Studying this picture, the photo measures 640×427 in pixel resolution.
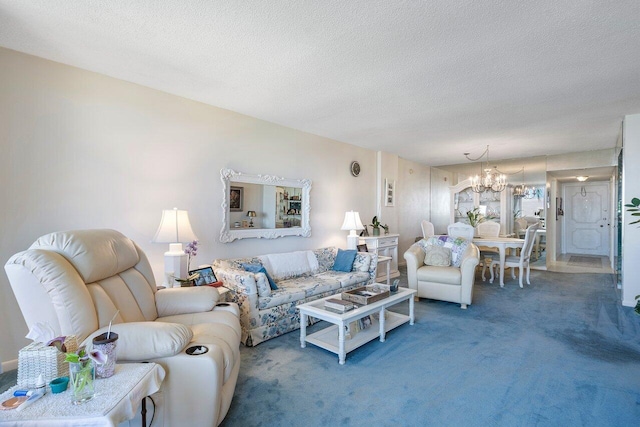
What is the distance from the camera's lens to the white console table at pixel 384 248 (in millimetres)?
5297

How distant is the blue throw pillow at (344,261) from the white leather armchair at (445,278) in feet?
2.42

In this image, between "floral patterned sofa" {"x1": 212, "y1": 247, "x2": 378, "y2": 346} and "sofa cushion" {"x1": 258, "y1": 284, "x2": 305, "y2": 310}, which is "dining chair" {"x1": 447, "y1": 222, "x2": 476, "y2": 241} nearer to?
"floral patterned sofa" {"x1": 212, "y1": 247, "x2": 378, "y2": 346}

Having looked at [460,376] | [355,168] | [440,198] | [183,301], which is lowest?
[460,376]

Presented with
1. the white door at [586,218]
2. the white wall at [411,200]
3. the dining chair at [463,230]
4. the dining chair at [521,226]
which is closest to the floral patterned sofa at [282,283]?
the dining chair at [463,230]

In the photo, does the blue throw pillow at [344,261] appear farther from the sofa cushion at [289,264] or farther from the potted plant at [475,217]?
the potted plant at [475,217]

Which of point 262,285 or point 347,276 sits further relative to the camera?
point 347,276

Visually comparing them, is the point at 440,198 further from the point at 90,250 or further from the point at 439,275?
the point at 90,250

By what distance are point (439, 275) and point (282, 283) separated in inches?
77.7

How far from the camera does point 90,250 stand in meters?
1.75

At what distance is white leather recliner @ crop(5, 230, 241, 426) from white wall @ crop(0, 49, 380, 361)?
102 cm

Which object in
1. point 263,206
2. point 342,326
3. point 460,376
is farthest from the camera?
point 263,206

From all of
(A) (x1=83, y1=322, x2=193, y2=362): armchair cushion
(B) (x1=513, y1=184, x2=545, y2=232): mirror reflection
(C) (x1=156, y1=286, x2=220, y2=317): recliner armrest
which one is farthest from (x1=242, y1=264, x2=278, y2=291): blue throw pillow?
(B) (x1=513, y1=184, x2=545, y2=232): mirror reflection

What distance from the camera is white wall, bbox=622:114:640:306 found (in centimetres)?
388

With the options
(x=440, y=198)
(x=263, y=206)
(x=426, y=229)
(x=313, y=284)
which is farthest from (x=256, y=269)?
(x=440, y=198)
